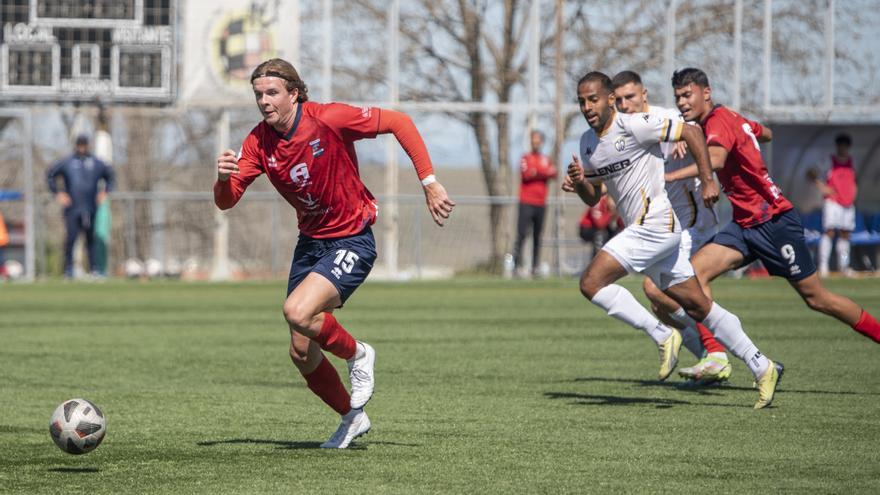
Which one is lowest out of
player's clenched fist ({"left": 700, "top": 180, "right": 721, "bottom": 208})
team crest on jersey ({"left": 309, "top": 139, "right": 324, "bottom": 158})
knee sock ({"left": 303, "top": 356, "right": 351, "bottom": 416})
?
knee sock ({"left": 303, "top": 356, "right": 351, "bottom": 416})

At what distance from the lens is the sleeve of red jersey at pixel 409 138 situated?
23.3ft

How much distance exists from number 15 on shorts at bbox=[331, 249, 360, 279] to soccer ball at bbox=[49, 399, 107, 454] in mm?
1360

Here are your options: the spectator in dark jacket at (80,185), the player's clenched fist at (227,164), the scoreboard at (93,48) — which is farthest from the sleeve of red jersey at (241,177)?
the scoreboard at (93,48)

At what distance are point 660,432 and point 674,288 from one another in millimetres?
1778

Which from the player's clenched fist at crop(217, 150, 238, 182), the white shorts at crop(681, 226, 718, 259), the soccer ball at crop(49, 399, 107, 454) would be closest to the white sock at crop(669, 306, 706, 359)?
the white shorts at crop(681, 226, 718, 259)

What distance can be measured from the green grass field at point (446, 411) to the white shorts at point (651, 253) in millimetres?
793

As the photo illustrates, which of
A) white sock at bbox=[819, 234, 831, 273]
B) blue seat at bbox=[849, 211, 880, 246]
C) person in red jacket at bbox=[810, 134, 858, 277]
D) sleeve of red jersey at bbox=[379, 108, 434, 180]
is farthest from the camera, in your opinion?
blue seat at bbox=[849, 211, 880, 246]

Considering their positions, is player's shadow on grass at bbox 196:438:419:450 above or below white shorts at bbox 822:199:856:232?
below

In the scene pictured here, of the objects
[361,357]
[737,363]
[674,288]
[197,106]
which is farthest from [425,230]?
[361,357]

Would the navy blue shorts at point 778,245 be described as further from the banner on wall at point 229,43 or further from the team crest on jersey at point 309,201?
the banner on wall at point 229,43

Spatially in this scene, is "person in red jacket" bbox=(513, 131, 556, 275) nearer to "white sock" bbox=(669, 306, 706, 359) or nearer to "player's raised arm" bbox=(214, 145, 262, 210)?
"white sock" bbox=(669, 306, 706, 359)

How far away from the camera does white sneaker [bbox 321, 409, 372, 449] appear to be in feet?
22.9

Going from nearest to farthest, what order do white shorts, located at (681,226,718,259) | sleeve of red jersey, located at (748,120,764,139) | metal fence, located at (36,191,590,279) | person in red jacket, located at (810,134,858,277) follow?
sleeve of red jersey, located at (748,120,764,139), white shorts, located at (681,226,718,259), person in red jacket, located at (810,134,858,277), metal fence, located at (36,191,590,279)

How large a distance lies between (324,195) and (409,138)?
52 cm
